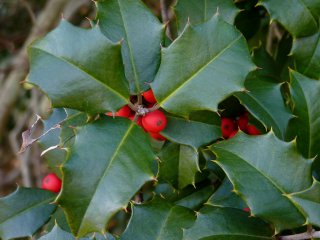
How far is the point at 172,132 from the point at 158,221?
7.8 inches

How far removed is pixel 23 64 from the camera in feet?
7.93

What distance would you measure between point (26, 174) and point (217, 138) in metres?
1.71

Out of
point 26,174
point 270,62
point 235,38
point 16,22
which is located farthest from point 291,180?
point 16,22

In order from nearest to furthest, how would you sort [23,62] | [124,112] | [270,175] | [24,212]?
[270,175], [124,112], [24,212], [23,62]

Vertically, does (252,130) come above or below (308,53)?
below

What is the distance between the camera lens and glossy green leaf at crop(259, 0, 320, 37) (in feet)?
4.12

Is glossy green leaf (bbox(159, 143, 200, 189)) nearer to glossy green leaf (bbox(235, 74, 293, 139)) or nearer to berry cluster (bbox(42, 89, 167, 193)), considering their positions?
berry cluster (bbox(42, 89, 167, 193))

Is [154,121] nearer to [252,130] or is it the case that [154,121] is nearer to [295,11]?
[252,130]

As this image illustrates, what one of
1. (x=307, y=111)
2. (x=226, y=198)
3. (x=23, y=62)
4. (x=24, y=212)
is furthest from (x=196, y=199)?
(x=23, y=62)

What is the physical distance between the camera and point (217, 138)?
1.16 meters

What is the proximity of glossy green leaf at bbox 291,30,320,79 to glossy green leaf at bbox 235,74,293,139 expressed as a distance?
0.37 ft

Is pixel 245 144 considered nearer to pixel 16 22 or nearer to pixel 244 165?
pixel 244 165

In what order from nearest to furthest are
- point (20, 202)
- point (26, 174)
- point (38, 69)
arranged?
point (38, 69) → point (20, 202) → point (26, 174)

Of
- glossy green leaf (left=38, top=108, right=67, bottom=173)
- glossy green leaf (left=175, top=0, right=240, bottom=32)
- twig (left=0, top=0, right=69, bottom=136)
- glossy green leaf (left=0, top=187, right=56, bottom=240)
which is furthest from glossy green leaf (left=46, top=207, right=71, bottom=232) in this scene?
twig (left=0, top=0, right=69, bottom=136)
